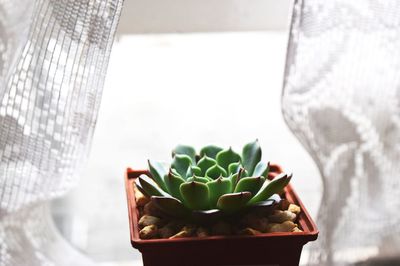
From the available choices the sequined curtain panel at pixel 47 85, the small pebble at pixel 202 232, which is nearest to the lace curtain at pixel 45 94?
the sequined curtain panel at pixel 47 85

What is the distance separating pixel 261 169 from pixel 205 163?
0.07 m

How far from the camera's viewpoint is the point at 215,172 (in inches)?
33.3

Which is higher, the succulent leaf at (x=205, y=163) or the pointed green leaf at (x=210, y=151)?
the pointed green leaf at (x=210, y=151)

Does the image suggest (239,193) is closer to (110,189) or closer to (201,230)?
(201,230)

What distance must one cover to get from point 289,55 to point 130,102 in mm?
307

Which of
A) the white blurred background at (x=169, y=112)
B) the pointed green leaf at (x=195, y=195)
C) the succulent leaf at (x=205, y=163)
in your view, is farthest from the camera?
the white blurred background at (x=169, y=112)

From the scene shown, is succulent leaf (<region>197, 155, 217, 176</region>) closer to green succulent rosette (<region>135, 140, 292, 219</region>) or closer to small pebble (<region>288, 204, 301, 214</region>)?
green succulent rosette (<region>135, 140, 292, 219</region>)

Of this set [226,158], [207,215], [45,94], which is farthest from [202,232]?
[45,94]

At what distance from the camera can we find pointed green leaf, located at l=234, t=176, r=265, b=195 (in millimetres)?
788

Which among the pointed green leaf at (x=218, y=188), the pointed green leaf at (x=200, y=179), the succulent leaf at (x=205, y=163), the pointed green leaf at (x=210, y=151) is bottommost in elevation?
the pointed green leaf at (x=218, y=188)

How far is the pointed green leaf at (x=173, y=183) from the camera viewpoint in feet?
2.60

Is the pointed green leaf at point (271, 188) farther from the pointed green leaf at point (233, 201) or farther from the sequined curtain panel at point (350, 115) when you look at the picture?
the sequined curtain panel at point (350, 115)

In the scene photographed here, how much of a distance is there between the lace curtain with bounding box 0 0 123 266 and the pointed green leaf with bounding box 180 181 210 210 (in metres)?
0.20

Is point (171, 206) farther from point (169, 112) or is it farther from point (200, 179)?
point (169, 112)
